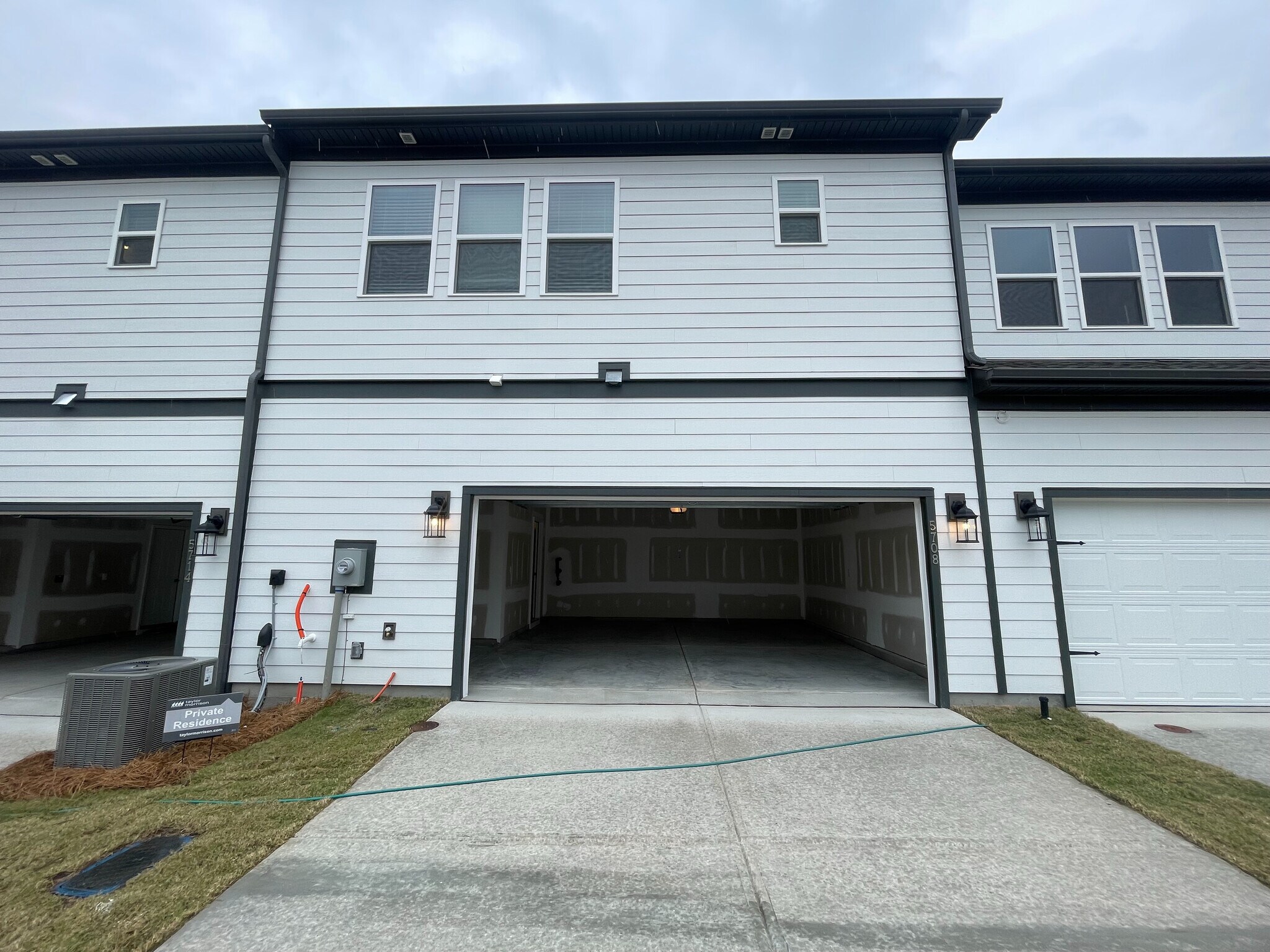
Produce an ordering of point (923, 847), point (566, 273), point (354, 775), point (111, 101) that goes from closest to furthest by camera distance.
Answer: point (923, 847) < point (354, 775) < point (566, 273) < point (111, 101)

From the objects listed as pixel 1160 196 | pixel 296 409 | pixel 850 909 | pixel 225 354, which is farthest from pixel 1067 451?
pixel 225 354

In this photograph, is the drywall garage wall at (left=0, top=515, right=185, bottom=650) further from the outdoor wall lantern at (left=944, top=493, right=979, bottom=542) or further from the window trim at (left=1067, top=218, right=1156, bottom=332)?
the window trim at (left=1067, top=218, right=1156, bottom=332)

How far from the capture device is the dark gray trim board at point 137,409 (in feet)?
18.3

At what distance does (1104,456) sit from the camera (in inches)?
210

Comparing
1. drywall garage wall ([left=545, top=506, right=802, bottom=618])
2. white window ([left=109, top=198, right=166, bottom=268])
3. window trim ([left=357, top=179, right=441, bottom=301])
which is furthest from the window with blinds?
drywall garage wall ([left=545, top=506, right=802, bottom=618])

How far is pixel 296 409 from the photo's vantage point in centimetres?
556

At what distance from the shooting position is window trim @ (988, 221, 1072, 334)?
5910 mm

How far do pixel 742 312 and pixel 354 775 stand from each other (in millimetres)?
5165

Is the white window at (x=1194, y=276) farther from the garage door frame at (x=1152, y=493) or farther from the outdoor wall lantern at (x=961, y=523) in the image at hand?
the outdoor wall lantern at (x=961, y=523)

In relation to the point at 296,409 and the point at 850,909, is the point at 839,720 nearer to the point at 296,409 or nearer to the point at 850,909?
the point at 850,909

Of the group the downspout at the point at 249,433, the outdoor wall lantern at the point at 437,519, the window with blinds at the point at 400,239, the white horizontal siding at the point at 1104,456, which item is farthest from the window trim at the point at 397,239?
the white horizontal siding at the point at 1104,456

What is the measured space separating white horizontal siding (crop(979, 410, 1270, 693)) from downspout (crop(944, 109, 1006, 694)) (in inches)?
2.6

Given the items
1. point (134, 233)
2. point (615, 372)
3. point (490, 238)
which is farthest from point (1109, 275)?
point (134, 233)

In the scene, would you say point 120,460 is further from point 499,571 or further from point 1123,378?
point 1123,378
